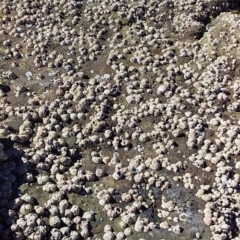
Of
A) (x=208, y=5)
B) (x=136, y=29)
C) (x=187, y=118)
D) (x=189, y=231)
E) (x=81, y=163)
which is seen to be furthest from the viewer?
(x=208, y=5)

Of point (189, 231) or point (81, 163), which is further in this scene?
point (81, 163)

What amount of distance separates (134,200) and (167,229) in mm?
446

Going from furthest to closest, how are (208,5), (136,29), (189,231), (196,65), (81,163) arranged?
1. (208,5)
2. (136,29)
3. (196,65)
4. (81,163)
5. (189,231)

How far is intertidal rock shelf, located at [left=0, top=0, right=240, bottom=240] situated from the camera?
4574mm

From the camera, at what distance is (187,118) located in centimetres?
558

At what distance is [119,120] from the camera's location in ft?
18.2

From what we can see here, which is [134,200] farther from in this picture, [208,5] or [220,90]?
[208,5]

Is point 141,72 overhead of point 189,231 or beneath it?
overhead

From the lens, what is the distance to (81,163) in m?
5.09

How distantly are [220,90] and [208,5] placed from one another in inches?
86.5

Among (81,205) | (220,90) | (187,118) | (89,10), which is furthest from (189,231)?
(89,10)

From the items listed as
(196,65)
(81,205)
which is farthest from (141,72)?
(81,205)

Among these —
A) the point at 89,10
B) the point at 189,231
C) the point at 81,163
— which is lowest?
the point at 189,231

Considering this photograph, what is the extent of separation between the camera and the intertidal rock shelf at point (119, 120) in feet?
15.0
